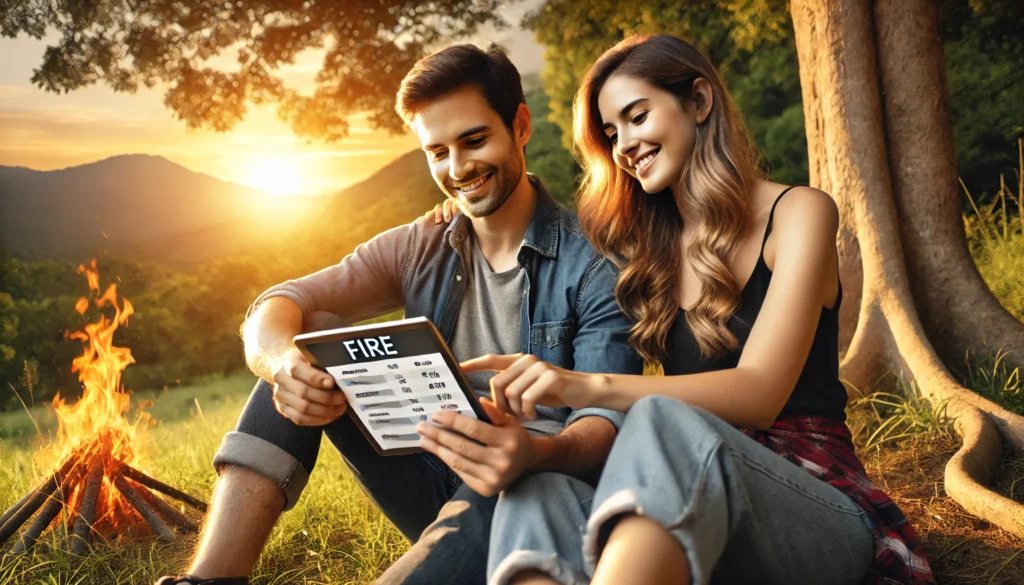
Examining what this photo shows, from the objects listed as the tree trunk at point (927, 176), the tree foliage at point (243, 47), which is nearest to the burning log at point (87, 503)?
the tree trunk at point (927, 176)

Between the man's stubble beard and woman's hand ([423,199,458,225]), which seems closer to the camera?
the man's stubble beard

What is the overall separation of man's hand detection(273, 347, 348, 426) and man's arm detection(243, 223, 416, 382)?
0.67ft

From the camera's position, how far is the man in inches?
74.6

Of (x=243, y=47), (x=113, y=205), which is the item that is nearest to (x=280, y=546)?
(x=243, y=47)

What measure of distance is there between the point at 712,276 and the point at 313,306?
3.44 ft

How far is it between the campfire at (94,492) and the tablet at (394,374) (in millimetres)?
1666

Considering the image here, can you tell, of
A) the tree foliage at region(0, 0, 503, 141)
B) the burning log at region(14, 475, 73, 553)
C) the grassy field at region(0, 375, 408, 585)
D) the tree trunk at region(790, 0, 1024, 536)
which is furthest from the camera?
the tree foliage at region(0, 0, 503, 141)

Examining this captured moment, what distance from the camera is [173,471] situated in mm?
3762

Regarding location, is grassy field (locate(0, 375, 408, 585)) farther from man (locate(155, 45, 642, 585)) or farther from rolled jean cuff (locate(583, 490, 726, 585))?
rolled jean cuff (locate(583, 490, 726, 585))

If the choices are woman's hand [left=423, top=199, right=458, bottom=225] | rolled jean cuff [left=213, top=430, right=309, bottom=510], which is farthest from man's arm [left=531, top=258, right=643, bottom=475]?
rolled jean cuff [left=213, top=430, right=309, bottom=510]

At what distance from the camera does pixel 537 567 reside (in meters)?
1.53

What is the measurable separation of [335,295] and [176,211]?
476cm

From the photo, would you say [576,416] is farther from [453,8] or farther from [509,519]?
[453,8]

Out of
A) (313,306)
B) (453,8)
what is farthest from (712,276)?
(453,8)
